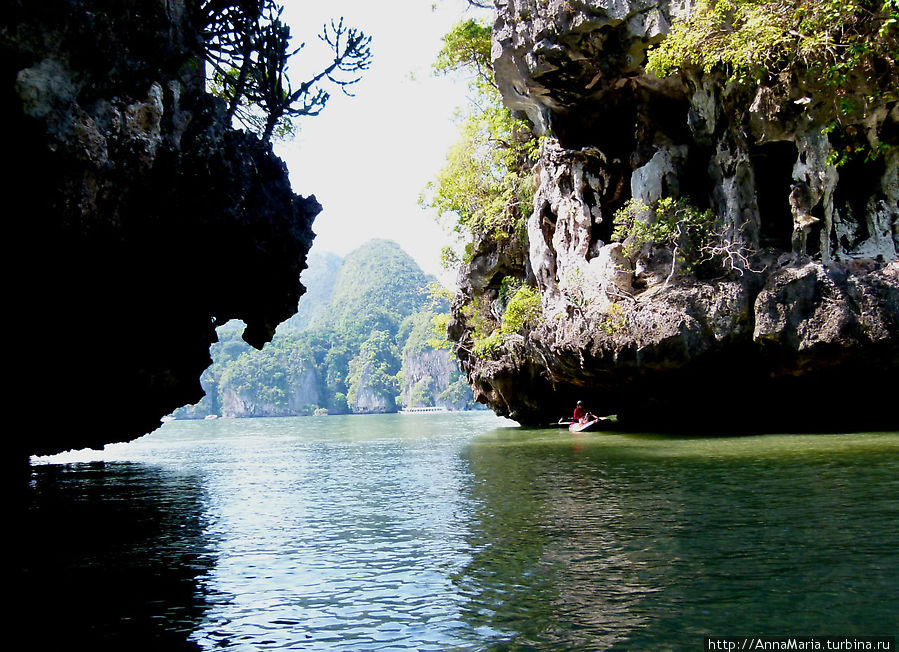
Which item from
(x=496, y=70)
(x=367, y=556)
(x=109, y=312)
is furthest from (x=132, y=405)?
(x=496, y=70)

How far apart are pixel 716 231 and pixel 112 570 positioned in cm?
1786

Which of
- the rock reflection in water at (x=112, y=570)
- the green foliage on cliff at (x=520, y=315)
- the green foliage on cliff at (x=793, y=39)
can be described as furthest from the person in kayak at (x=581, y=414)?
the rock reflection in water at (x=112, y=570)

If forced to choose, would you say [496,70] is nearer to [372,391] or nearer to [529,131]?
[529,131]

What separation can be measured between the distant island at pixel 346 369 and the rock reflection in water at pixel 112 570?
104120mm

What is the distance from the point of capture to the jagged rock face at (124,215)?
8375 mm

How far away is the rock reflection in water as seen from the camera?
4.72 meters

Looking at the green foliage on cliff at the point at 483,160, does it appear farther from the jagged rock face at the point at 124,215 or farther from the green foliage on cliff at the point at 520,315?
the jagged rock face at the point at 124,215

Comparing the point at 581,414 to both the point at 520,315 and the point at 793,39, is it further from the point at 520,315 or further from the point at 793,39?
the point at 793,39

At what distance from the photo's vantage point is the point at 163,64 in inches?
405

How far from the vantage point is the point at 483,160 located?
28.8 m

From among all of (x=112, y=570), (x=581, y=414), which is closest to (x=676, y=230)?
(x=581, y=414)

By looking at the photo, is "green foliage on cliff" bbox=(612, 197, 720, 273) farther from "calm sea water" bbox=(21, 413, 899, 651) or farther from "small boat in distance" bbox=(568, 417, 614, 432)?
"calm sea water" bbox=(21, 413, 899, 651)

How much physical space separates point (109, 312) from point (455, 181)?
19.7 meters

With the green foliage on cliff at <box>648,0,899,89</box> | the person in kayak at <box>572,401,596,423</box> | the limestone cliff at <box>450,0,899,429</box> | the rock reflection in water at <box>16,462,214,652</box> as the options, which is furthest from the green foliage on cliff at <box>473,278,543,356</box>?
the rock reflection in water at <box>16,462,214,652</box>
